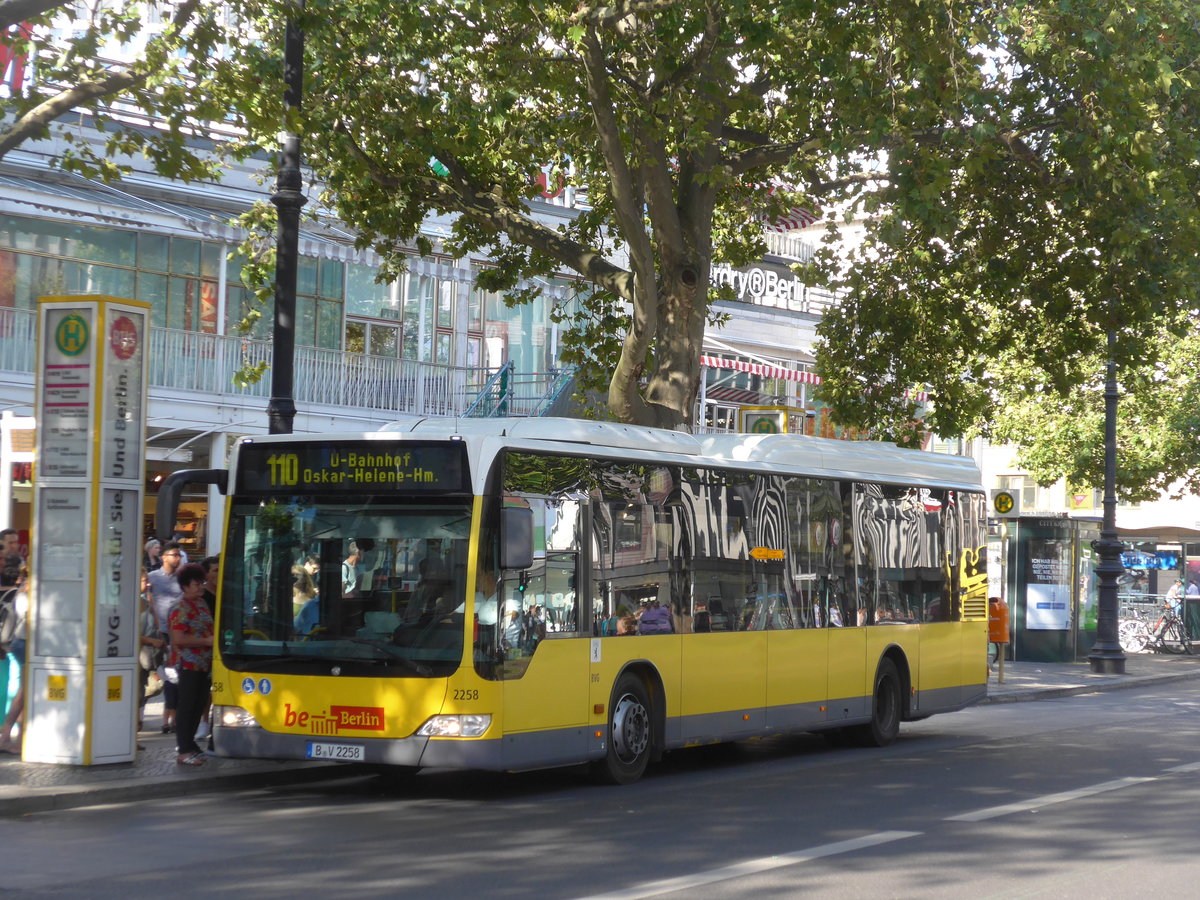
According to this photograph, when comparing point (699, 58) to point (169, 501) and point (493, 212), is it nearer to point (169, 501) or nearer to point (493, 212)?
point (493, 212)

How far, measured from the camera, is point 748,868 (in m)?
8.87

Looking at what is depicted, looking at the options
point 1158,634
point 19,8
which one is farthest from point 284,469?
point 1158,634

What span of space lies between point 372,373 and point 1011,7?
16432 mm

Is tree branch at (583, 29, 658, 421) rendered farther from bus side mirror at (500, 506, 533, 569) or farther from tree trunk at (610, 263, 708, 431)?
bus side mirror at (500, 506, 533, 569)

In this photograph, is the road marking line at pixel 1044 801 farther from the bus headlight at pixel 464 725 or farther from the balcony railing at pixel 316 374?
the balcony railing at pixel 316 374

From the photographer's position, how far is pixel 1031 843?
32.4ft

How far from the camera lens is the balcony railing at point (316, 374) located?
81.8 ft

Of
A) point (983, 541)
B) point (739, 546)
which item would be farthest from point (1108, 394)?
point (739, 546)

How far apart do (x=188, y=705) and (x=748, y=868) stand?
5924mm

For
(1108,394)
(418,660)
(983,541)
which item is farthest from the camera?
(1108,394)

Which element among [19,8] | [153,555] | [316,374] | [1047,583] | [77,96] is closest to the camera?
[19,8]

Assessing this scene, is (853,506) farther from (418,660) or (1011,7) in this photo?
(418,660)

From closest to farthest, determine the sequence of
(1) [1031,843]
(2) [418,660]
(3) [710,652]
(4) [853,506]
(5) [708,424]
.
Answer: (1) [1031,843] → (2) [418,660] → (3) [710,652] → (4) [853,506] → (5) [708,424]

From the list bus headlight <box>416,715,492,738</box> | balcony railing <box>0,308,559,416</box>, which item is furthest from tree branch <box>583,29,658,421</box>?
balcony railing <box>0,308,559,416</box>
